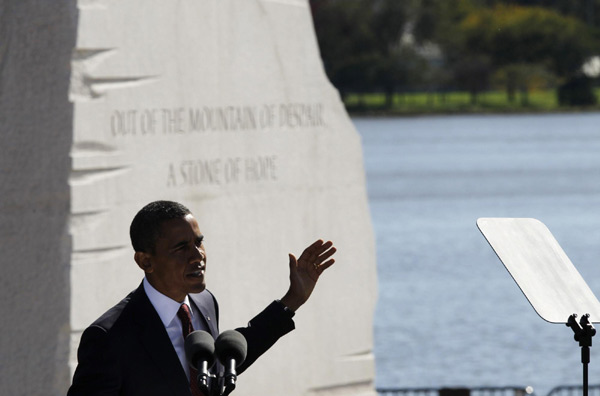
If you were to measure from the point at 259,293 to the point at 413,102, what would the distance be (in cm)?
11330

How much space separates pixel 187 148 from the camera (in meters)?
9.27

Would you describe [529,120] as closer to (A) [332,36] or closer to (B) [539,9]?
(B) [539,9]

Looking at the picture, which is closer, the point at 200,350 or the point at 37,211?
the point at 200,350

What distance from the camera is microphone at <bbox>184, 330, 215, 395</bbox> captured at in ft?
14.9

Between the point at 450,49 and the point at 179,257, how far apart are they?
112 meters

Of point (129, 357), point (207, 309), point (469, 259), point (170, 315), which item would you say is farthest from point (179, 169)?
point (469, 259)

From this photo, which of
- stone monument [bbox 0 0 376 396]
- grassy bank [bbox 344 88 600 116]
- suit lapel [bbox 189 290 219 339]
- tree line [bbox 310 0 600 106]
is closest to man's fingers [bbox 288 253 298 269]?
suit lapel [bbox 189 290 219 339]

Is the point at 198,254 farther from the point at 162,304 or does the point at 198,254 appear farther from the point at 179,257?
the point at 162,304

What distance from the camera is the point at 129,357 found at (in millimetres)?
5016

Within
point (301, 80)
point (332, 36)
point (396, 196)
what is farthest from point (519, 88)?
point (301, 80)

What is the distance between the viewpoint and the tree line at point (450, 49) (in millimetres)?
109812

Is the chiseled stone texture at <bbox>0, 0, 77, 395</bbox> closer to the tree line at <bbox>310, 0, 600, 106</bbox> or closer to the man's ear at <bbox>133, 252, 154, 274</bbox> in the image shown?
the man's ear at <bbox>133, 252, 154, 274</bbox>

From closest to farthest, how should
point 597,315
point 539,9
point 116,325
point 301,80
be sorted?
point 116,325
point 597,315
point 301,80
point 539,9

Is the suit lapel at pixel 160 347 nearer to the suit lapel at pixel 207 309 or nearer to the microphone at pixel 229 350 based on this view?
the suit lapel at pixel 207 309
